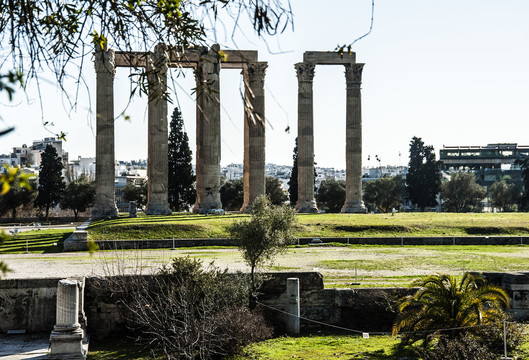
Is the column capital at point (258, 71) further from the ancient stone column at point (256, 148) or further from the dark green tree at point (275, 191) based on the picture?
the dark green tree at point (275, 191)

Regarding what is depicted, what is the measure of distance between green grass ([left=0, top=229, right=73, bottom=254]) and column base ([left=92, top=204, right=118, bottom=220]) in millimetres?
5002

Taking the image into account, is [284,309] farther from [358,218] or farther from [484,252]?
[358,218]

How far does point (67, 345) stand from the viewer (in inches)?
698

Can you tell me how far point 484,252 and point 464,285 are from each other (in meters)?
17.2

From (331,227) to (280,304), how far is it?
22.9 metres

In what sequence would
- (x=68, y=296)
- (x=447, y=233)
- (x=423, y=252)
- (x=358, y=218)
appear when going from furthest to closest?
(x=358, y=218) → (x=447, y=233) → (x=423, y=252) → (x=68, y=296)

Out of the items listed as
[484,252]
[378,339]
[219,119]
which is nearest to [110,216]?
[219,119]

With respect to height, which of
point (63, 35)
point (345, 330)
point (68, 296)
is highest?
point (63, 35)

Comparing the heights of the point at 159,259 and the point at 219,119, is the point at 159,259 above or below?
below

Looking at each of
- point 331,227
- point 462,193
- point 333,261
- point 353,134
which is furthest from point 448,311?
point 462,193

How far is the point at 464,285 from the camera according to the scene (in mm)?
19125

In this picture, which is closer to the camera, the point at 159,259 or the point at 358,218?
the point at 159,259

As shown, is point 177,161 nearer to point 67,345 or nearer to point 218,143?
point 218,143

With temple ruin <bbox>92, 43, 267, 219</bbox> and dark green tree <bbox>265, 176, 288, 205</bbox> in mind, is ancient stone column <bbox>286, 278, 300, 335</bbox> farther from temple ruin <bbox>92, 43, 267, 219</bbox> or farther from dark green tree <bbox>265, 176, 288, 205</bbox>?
dark green tree <bbox>265, 176, 288, 205</bbox>
